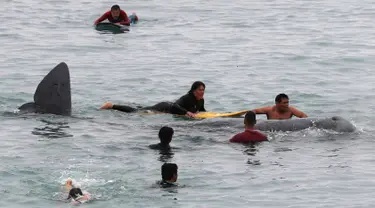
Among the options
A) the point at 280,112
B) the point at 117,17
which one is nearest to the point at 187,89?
the point at 280,112

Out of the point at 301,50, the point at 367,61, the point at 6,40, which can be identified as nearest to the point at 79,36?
the point at 6,40

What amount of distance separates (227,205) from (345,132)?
5.61 meters

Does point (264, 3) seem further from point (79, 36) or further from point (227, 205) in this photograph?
point (227, 205)

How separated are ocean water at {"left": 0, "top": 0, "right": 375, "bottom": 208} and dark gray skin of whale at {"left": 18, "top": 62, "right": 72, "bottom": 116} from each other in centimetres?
26

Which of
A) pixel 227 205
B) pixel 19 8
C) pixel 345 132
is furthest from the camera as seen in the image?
pixel 19 8

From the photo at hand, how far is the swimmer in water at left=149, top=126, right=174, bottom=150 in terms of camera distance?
19.8 m

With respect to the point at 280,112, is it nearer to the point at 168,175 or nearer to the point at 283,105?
the point at 283,105

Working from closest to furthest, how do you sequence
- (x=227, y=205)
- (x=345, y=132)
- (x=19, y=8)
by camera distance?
(x=227, y=205) < (x=345, y=132) < (x=19, y=8)

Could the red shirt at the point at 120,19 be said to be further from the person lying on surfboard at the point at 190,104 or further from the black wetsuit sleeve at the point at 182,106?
the black wetsuit sleeve at the point at 182,106

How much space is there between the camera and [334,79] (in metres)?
29.2

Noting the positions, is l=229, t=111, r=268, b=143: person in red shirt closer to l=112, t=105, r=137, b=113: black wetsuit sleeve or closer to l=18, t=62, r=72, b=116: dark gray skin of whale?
l=112, t=105, r=137, b=113: black wetsuit sleeve

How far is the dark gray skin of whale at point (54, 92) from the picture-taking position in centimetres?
2272

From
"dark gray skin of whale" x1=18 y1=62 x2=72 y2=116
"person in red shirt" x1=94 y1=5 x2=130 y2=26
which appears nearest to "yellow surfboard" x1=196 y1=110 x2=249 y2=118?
"dark gray skin of whale" x1=18 y1=62 x2=72 y2=116

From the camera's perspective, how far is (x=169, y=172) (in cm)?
1723
